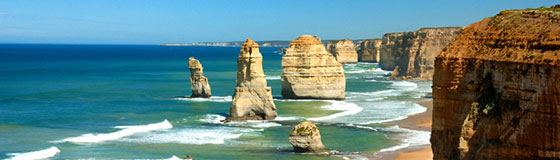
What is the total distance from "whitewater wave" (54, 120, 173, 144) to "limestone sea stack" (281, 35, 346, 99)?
661 inches

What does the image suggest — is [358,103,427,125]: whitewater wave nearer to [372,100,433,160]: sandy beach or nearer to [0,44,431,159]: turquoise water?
[0,44,431,159]: turquoise water

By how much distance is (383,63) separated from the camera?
399 ft

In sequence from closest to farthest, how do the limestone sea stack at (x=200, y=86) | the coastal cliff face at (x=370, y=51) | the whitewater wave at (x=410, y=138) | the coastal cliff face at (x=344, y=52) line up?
the whitewater wave at (x=410, y=138) → the limestone sea stack at (x=200, y=86) → the coastal cliff face at (x=344, y=52) → the coastal cliff face at (x=370, y=51)

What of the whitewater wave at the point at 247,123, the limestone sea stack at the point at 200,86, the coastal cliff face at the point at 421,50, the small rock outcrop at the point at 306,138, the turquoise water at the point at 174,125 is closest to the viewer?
the small rock outcrop at the point at 306,138

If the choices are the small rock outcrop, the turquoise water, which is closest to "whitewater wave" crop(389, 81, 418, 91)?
the turquoise water

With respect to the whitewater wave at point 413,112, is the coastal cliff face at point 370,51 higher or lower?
higher

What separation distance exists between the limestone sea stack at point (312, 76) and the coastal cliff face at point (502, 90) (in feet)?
135

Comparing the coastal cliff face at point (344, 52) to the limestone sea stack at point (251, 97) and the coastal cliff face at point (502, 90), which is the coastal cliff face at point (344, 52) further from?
the coastal cliff face at point (502, 90)

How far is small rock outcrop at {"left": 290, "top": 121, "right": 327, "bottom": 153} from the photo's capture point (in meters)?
32.4

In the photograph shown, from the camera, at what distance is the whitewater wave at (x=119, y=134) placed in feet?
128

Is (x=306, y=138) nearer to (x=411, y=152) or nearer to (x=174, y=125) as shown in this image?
(x=411, y=152)

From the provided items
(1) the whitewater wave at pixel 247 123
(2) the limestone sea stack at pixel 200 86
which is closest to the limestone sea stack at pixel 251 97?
(1) the whitewater wave at pixel 247 123

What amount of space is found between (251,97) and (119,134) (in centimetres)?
894

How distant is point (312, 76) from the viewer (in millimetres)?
60250
